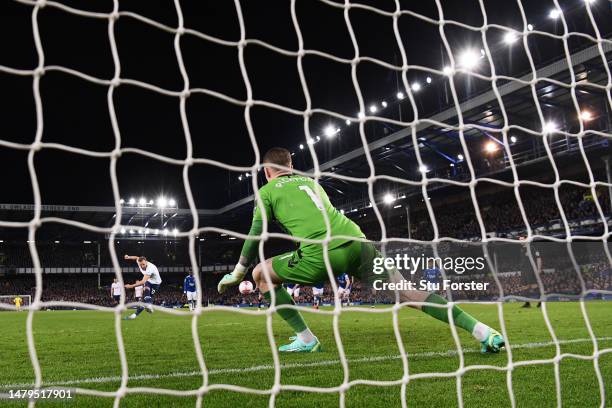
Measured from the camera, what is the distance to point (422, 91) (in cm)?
2759

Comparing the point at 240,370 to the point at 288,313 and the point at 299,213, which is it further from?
the point at 299,213

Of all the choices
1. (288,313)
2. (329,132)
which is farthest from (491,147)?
(288,313)

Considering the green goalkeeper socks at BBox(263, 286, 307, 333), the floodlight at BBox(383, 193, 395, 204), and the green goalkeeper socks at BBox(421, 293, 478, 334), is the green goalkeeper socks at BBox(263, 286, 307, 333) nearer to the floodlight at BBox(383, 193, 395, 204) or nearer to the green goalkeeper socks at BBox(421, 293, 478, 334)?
the green goalkeeper socks at BBox(421, 293, 478, 334)

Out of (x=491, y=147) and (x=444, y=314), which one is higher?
(x=491, y=147)

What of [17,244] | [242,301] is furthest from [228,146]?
[17,244]

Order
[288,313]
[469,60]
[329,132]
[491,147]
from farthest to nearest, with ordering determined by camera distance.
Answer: [491,147] → [329,132] → [469,60] → [288,313]

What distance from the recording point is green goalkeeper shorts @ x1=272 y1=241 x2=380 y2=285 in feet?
12.8

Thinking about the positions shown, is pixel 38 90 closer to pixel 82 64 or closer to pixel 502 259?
pixel 82 64

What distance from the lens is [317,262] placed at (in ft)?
13.0

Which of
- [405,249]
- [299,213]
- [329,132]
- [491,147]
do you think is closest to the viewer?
[299,213]

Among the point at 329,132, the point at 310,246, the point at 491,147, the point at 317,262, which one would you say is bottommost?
the point at 317,262

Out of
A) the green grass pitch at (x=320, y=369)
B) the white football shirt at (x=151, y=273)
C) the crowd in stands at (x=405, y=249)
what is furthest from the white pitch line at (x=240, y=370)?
the crowd in stands at (x=405, y=249)

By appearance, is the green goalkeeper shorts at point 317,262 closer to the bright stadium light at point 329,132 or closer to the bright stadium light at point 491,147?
the bright stadium light at point 329,132

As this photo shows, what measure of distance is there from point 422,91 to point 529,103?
5982mm
